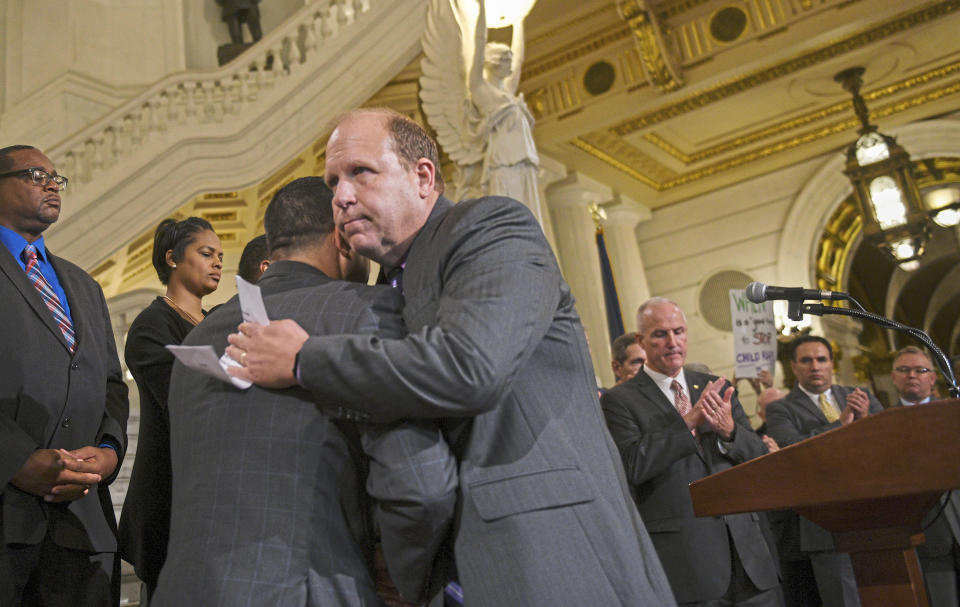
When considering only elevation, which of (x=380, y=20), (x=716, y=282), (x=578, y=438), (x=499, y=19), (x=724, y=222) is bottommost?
(x=578, y=438)

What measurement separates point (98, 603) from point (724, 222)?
10.3 meters

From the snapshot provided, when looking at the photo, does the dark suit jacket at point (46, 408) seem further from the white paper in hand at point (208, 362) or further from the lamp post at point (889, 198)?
the lamp post at point (889, 198)

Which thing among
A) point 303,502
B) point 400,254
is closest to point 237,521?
point 303,502

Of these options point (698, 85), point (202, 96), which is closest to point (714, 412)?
point (698, 85)

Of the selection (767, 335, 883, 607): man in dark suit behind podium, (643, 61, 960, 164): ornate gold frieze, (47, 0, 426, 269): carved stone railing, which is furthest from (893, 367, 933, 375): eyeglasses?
(643, 61, 960, 164): ornate gold frieze

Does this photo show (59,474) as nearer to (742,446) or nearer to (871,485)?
(871,485)

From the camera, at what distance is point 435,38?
23.1ft

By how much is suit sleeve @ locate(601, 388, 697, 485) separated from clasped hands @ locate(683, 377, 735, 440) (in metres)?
0.06

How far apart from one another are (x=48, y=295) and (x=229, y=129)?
5543 mm

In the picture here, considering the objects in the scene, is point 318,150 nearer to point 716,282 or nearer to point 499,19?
point 499,19

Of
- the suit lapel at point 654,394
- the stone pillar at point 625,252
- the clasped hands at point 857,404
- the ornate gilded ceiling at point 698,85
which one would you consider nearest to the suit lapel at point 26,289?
the suit lapel at point 654,394

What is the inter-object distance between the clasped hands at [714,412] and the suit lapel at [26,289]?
7.08 feet

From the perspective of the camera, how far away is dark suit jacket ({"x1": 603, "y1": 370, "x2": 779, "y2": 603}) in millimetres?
3113

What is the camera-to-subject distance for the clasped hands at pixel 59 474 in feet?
7.20
